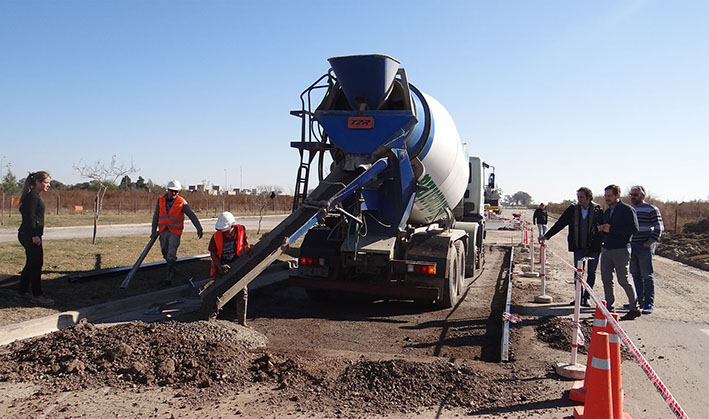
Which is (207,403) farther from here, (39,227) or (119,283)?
(119,283)

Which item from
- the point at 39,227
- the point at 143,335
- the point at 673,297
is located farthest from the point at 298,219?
the point at 673,297

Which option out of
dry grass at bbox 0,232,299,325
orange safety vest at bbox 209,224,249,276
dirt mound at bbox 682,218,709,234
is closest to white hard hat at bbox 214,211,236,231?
orange safety vest at bbox 209,224,249,276

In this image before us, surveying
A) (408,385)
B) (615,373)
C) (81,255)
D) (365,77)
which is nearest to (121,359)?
(408,385)

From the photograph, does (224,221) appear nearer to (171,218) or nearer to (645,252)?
(171,218)

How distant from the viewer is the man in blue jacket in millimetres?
7414

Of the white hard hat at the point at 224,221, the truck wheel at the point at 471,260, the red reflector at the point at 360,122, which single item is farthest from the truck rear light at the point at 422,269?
the truck wheel at the point at 471,260

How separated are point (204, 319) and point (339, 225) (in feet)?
9.98

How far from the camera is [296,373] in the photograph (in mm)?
4781

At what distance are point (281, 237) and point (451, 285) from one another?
10.3 ft

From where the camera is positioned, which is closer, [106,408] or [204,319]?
[106,408]

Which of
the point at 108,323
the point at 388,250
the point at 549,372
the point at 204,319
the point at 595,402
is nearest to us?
the point at 595,402

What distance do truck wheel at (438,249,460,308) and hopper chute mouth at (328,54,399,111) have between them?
271 centimetres

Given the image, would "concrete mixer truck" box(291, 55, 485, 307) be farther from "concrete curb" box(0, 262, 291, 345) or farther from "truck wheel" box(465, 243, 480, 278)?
"truck wheel" box(465, 243, 480, 278)

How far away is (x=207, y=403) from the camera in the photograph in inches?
164
